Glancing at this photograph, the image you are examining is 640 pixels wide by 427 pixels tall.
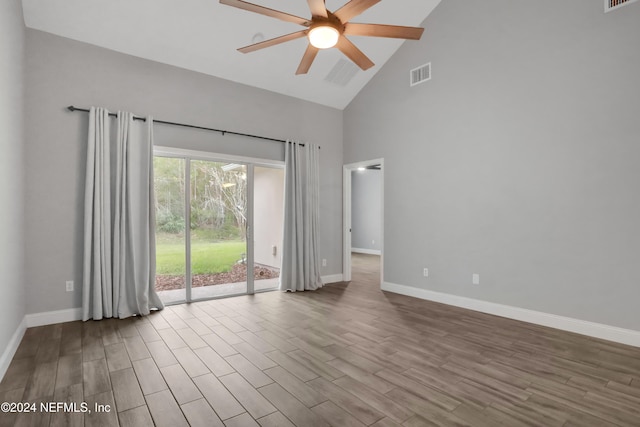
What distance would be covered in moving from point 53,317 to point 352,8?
15.1ft

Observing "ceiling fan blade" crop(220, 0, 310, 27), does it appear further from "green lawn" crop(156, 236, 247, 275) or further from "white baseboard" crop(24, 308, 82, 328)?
"white baseboard" crop(24, 308, 82, 328)

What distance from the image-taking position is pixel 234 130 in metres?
5.13

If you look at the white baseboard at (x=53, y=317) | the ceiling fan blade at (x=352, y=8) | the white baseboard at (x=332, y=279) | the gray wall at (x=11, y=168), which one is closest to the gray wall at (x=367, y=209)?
the white baseboard at (x=332, y=279)

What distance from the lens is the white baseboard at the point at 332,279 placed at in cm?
615

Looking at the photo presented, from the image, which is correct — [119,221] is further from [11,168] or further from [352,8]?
[352,8]

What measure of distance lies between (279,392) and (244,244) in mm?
3247

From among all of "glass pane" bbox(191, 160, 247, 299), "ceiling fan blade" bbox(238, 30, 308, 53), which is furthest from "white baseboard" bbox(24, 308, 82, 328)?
"ceiling fan blade" bbox(238, 30, 308, 53)

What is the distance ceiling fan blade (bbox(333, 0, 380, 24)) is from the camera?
7.79 ft

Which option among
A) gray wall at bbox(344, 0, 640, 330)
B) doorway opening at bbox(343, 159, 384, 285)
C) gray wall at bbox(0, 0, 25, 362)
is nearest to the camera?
gray wall at bbox(0, 0, 25, 362)

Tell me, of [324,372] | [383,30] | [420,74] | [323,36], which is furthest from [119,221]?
[420,74]

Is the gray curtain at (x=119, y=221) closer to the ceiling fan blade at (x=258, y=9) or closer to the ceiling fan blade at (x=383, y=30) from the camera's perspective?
the ceiling fan blade at (x=258, y=9)

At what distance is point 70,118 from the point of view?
12.8 feet

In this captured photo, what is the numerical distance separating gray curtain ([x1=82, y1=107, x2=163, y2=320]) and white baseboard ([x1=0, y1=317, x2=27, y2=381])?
1.86 feet

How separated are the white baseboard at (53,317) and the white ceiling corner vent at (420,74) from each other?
5.67 metres
